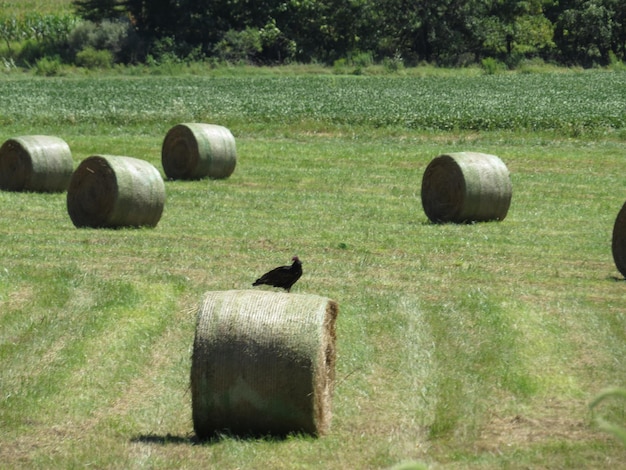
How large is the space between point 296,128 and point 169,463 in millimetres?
27649

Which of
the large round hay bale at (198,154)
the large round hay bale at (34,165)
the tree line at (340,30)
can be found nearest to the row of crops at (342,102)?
the large round hay bale at (198,154)

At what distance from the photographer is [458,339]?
1186cm

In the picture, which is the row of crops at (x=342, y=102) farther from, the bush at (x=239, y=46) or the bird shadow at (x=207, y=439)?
the bird shadow at (x=207, y=439)

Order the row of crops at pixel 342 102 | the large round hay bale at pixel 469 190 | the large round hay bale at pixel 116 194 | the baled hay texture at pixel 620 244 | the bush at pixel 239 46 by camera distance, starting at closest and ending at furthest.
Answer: the baled hay texture at pixel 620 244, the large round hay bale at pixel 116 194, the large round hay bale at pixel 469 190, the row of crops at pixel 342 102, the bush at pixel 239 46

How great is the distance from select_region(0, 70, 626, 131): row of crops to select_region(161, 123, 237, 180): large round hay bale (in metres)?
11.0

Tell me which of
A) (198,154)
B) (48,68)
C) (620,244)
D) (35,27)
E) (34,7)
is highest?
(620,244)

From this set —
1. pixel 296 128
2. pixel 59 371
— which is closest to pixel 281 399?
pixel 59 371

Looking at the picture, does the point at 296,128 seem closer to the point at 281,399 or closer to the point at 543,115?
the point at 543,115

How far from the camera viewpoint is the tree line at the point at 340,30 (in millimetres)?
77750

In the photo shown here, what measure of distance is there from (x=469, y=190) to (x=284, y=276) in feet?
25.7

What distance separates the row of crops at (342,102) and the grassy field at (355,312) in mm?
7431

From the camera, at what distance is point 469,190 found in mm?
19625

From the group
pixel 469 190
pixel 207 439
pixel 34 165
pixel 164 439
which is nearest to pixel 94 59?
pixel 34 165

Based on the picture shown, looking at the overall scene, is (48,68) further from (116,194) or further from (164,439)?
(164,439)
